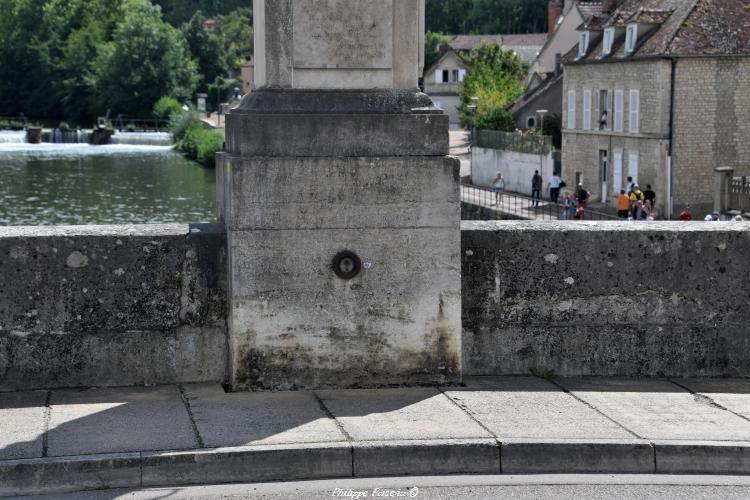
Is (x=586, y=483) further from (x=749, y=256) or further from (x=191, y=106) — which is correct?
(x=191, y=106)

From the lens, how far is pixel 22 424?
6.92 metres

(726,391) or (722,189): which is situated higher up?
(726,391)

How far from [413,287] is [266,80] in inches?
58.5

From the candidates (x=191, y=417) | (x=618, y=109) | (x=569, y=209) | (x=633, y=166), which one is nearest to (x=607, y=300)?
(x=191, y=417)

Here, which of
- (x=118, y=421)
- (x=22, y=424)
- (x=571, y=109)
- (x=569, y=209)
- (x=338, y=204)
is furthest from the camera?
(x=571, y=109)

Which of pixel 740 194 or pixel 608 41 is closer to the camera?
pixel 740 194

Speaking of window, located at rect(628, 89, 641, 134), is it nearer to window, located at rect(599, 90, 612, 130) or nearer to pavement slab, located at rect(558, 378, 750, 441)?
window, located at rect(599, 90, 612, 130)

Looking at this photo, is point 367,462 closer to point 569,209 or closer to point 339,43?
point 339,43

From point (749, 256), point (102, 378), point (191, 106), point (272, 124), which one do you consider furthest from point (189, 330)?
point (191, 106)

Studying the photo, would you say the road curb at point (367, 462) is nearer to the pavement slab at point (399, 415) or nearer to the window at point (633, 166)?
the pavement slab at point (399, 415)

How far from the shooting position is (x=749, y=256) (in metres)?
8.41

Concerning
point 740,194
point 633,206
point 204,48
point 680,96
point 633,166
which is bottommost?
point 633,206

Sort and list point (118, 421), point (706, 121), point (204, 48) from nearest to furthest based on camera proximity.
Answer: point (118, 421), point (706, 121), point (204, 48)

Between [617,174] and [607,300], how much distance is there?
43.2 m
